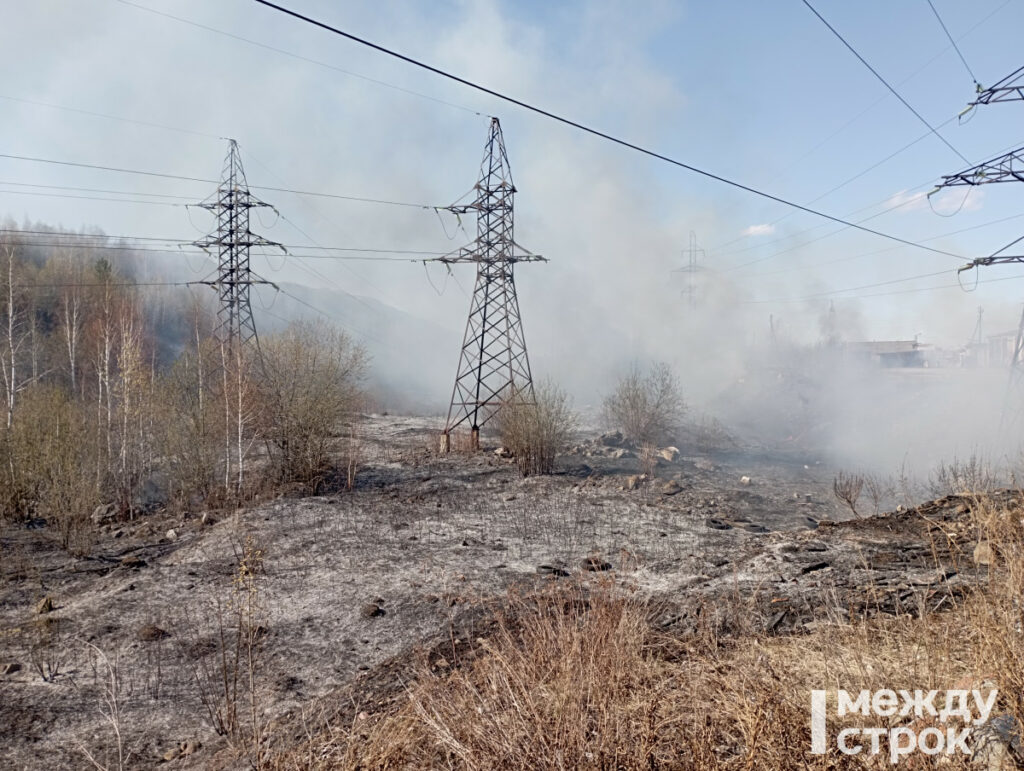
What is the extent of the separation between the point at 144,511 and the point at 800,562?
1309cm

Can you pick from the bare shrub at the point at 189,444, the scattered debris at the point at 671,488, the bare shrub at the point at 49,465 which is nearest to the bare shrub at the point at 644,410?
the scattered debris at the point at 671,488

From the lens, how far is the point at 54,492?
11.4 m

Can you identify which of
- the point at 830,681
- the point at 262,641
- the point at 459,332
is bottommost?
the point at 262,641

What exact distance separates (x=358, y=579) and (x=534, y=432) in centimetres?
873

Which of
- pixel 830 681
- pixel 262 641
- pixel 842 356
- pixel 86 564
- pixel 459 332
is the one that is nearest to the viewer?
pixel 830 681

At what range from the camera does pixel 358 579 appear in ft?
29.6

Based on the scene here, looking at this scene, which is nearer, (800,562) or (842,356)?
(800,562)

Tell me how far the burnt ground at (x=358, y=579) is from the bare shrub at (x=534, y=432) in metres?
1.47

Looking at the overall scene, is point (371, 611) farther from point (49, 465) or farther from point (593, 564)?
point (49, 465)

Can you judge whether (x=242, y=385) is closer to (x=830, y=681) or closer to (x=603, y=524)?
(x=603, y=524)

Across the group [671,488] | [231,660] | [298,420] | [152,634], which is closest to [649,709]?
[231,660]

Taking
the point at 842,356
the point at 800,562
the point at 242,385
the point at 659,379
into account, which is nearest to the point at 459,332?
the point at 842,356

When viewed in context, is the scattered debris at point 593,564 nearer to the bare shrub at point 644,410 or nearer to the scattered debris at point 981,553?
the scattered debris at point 981,553

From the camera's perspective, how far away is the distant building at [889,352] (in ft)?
174
